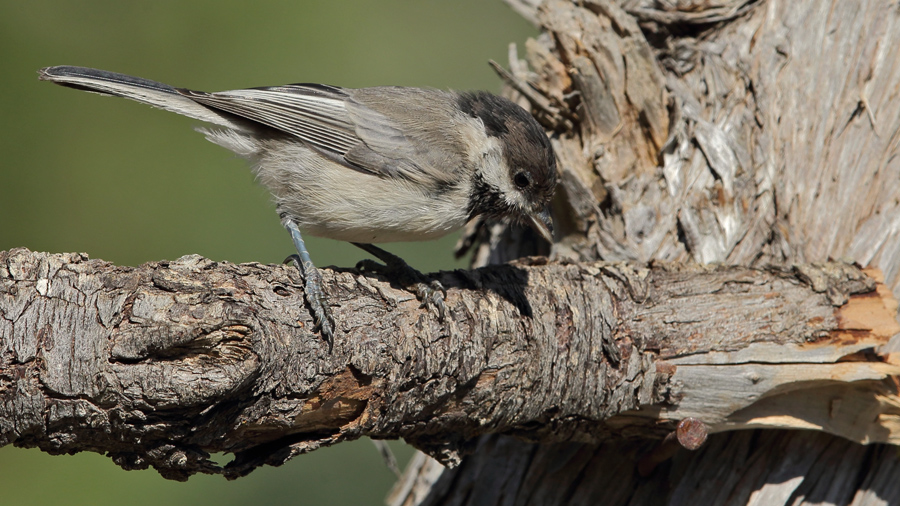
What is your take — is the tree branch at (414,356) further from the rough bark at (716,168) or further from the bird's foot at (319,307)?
the rough bark at (716,168)

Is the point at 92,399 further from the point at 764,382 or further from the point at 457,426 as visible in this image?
the point at 764,382

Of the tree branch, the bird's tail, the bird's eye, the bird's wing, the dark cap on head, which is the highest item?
the dark cap on head

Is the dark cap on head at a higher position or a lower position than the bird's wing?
higher

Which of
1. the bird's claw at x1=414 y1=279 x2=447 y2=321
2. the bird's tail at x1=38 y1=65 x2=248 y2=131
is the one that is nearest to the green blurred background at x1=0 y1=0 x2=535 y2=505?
the bird's tail at x1=38 y1=65 x2=248 y2=131

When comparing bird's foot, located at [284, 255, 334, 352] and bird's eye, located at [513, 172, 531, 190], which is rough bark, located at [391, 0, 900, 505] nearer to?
bird's eye, located at [513, 172, 531, 190]

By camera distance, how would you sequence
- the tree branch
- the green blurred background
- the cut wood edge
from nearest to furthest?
the tree branch < the cut wood edge < the green blurred background

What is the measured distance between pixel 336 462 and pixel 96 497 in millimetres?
1577

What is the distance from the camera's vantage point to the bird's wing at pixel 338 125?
303 cm

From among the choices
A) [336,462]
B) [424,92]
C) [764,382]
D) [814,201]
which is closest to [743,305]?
[764,382]

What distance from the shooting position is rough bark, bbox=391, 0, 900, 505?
10.3 ft

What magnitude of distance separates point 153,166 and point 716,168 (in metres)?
4.05

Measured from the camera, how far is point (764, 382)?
109 inches

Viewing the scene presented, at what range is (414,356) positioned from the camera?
2.38 m

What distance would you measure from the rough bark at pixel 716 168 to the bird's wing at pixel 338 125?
3.51 feet
